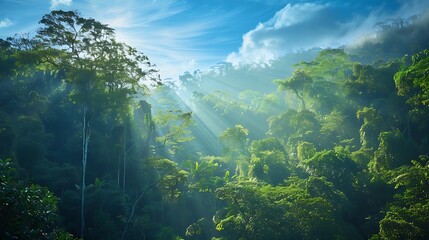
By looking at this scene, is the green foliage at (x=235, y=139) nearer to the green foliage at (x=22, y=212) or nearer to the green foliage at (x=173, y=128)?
the green foliage at (x=173, y=128)

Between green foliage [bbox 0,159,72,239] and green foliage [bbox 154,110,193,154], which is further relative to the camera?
green foliage [bbox 154,110,193,154]

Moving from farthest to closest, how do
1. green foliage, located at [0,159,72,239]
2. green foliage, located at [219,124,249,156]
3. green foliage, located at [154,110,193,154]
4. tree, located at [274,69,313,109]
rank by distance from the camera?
green foliage, located at [219,124,249,156] < tree, located at [274,69,313,109] < green foliage, located at [154,110,193,154] < green foliage, located at [0,159,72,239]

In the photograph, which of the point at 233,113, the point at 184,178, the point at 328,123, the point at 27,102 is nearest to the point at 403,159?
the point at 328,123

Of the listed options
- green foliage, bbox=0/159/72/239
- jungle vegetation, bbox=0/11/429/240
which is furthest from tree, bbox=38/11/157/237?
green foliage, bbox=0/159/72/239

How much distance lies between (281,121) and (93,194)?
20.6m

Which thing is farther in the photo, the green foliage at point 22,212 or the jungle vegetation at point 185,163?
the jungle vegetation at point 185,163

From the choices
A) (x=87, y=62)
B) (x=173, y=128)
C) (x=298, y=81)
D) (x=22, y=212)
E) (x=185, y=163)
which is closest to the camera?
(x=22, y=212)

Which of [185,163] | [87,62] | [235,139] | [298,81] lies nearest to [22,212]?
[87,62]

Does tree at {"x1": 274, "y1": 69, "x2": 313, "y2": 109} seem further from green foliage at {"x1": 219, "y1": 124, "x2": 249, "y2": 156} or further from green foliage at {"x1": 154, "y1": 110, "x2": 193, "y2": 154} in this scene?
green foliage at {"x1": 154, "y1": 110, "x2": 193, "y2": 154}

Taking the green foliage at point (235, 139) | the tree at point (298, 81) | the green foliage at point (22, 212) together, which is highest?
the tree at point (298, 81)

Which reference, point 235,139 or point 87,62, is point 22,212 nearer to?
point 87,62

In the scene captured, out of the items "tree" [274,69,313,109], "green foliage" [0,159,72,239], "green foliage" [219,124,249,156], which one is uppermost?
"tree" [274,69,313,109]

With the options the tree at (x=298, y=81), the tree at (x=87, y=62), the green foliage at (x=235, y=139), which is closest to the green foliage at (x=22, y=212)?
the tree at (x=87, y=62)

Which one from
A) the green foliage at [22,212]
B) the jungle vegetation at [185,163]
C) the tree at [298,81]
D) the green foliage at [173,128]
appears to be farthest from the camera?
the tree at [298,81]
